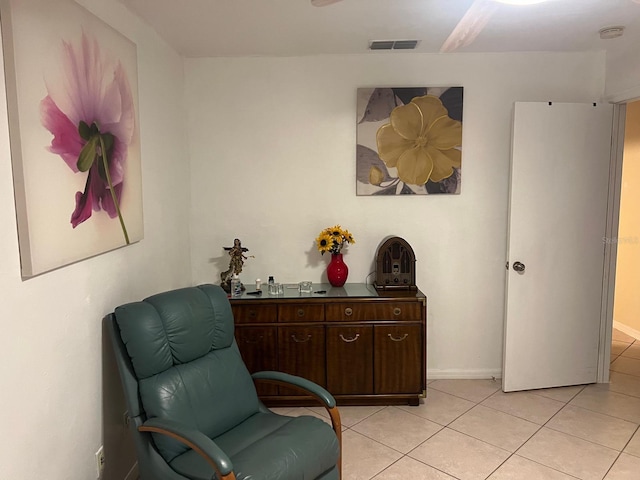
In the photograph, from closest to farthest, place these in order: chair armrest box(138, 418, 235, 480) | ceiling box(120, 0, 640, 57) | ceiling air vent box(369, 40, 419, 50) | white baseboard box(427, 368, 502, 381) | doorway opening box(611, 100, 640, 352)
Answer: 1. chair armrest box(138, 418, 235, 480)
2. ceiling box(120, 0, 640, 57)
3. ceiling air vent box(369, 40, 419, 50)
4. white baseboard box(427, 368, 502, 381)
5. doorway opening box(611, 100, 640, 352)

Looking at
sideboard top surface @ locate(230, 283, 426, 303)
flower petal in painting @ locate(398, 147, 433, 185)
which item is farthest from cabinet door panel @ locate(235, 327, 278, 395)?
flower petal in painting @ locate(398, 147, 433, 185)

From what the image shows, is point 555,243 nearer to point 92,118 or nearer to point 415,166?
point 415,166

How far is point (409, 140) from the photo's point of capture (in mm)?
3529

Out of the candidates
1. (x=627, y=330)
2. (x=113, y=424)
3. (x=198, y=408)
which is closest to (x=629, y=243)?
(x=627, y=330)

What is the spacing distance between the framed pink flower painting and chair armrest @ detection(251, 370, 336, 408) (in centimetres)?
95

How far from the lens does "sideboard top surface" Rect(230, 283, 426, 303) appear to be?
325 cm

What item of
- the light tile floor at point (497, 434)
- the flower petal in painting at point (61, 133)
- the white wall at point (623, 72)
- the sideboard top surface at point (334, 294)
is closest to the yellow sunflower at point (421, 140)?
the sideboard top surface at point (334, 294)

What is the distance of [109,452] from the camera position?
229cm

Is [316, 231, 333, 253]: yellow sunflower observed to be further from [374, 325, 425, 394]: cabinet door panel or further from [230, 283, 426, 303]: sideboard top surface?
[374, 325, 425, 394]: cabinet door panel

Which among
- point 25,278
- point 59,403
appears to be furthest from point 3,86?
point 59,403

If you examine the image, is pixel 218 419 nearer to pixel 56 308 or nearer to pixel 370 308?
pixel 56 308

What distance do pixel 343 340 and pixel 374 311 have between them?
0.28m

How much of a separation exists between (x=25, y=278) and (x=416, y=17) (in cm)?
224

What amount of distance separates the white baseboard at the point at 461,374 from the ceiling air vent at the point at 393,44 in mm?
2318
